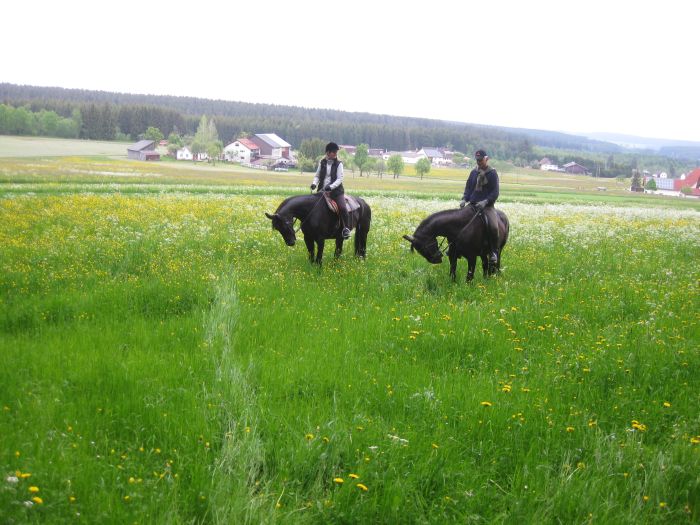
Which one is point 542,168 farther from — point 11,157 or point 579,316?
point 579,316

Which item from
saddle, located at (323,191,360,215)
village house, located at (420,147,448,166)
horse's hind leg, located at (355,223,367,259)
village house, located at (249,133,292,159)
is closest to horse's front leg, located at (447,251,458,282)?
saddle, located at (323,191,360,215)

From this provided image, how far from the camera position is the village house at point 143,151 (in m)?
92.6

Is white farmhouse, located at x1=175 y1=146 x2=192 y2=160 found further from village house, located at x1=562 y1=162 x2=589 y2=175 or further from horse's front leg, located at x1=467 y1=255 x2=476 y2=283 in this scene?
horse's front leg, located at x1=467 y1=255 x2=476 y2=283

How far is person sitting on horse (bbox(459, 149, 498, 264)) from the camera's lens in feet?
40.9

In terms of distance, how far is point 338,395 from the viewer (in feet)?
22.5

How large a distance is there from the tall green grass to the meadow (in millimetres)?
30

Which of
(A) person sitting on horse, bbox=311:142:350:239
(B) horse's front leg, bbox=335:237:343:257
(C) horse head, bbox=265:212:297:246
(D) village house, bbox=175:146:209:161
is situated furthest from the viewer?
(D) village house, bbox=175:146:209:161

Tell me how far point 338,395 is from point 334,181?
807 cm

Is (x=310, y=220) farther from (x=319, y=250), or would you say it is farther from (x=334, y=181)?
(x=334, y=181)

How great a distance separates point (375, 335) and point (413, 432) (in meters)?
3.08

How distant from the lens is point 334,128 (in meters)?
151

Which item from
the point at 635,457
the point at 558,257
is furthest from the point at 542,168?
the point at 635,457

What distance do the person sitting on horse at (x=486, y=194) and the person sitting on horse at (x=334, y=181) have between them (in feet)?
10.00

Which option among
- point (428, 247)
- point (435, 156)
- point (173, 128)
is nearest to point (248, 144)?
point (173, 128)
